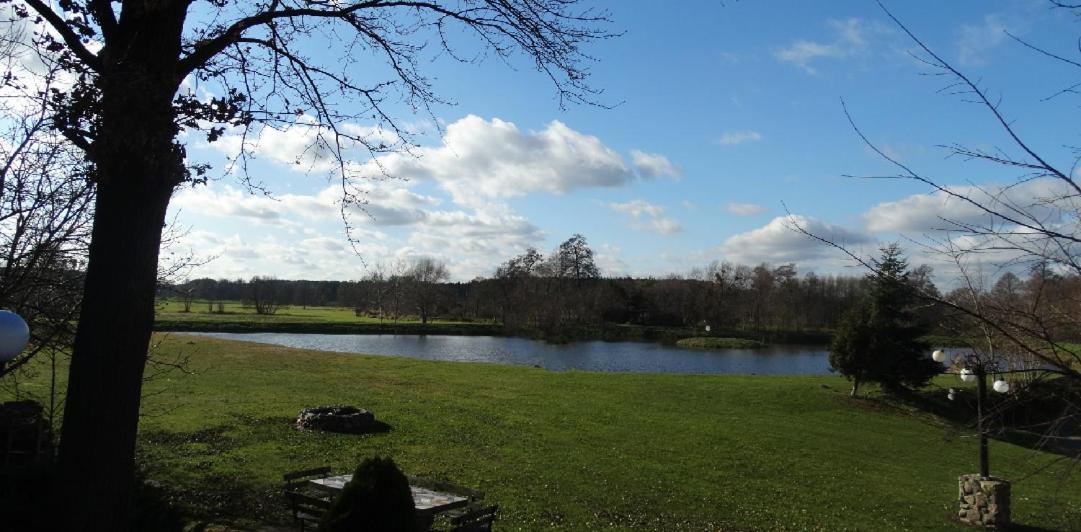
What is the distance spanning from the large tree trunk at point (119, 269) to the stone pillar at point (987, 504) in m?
12.7

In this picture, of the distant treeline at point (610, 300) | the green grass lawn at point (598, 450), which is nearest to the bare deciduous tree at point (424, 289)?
the distant treeline at point (610, 300)

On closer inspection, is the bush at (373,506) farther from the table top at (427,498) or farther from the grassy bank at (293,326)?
the grassy bank at (293,326)

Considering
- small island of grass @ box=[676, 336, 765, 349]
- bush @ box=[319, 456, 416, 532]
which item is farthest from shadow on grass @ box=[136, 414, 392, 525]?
small island of grass @ box=[676, 336, 765, 349]

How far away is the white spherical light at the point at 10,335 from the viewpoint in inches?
187

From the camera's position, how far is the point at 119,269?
14.2 ft

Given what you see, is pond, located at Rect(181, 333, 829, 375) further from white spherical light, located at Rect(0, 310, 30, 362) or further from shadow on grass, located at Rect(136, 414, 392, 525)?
white spherical light, located at Rect(0, 310, 30, 362)

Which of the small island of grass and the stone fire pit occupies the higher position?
the small island of grass

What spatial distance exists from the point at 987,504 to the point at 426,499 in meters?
9.84

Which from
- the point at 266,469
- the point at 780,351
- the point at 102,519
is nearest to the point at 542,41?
the point at 102,519

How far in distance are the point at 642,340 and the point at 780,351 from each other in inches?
516

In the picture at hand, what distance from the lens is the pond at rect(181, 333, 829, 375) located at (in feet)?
127

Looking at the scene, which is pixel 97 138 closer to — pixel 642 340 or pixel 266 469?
pixel 266 469

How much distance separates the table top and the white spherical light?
3.16m

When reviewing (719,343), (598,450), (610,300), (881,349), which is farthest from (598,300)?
(598,450)
